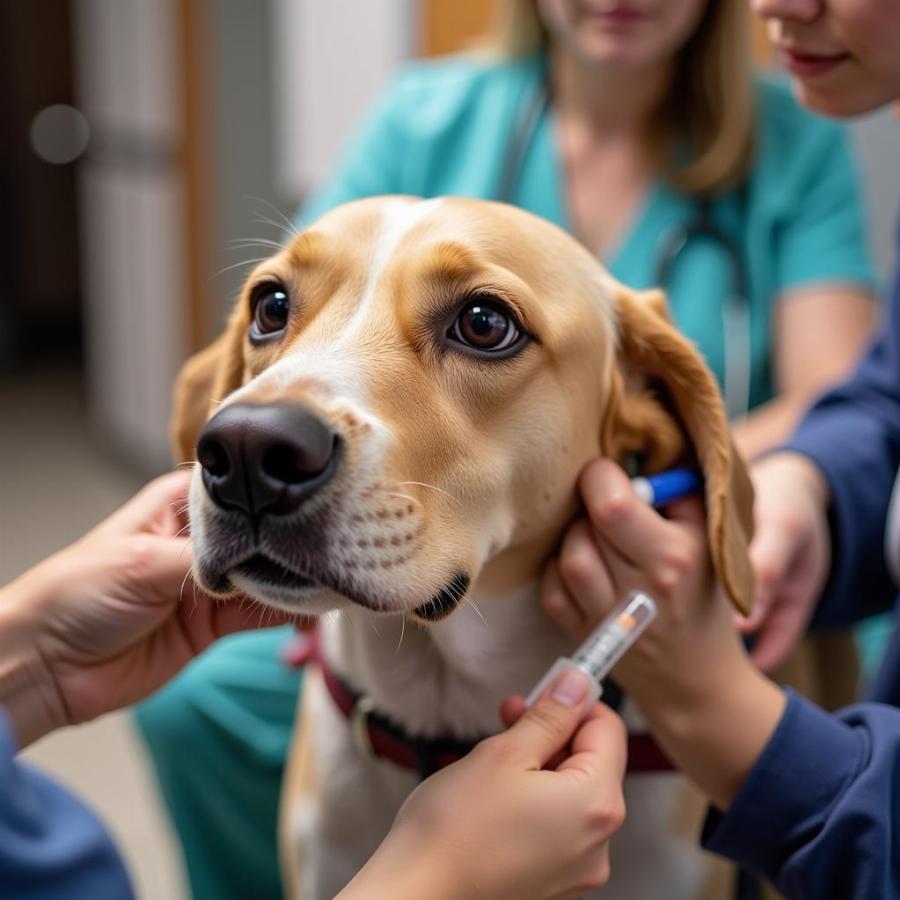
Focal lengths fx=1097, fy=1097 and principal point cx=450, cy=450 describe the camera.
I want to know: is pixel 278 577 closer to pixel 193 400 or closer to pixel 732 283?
pixel 193 400

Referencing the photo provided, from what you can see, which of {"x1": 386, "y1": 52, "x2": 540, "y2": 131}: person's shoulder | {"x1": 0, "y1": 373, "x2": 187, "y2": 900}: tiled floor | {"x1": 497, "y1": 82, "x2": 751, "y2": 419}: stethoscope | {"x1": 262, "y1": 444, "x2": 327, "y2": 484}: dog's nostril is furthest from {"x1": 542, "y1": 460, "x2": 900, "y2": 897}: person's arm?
{"x1": 0, "y1": 373, "x2": 187, "y2": 900}: tiled floor

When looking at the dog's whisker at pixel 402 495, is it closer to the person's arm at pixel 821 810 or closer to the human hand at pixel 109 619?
the human hand at pixel 109 619

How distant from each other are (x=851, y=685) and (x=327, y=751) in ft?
2.56

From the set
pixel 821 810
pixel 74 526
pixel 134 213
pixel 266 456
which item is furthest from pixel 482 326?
pixel 134 213

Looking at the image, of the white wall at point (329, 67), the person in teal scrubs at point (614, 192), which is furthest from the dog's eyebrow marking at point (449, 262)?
the white wall at point (329, 67)

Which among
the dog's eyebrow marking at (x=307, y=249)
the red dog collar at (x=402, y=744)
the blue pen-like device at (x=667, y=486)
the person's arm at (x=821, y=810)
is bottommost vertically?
the red dog collar at (x=402, y=744)

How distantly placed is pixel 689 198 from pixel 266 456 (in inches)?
44.4

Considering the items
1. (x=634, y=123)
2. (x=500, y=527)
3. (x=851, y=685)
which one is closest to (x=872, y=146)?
(x=634, y=123)

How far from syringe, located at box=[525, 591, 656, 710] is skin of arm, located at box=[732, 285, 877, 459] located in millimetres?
701

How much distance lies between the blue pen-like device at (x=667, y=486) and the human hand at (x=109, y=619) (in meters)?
0.36

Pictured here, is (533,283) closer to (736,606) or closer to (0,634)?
(736,606)

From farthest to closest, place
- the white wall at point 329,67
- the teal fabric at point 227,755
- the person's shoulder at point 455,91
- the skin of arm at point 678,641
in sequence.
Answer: the white wall at point 329,67 → the person's shoulder at point 455,91 → the teal fabric at point 227,755 → the skin of arm at point 678,641

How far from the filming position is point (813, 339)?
1.65 m

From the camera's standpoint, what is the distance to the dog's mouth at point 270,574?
81 cm
